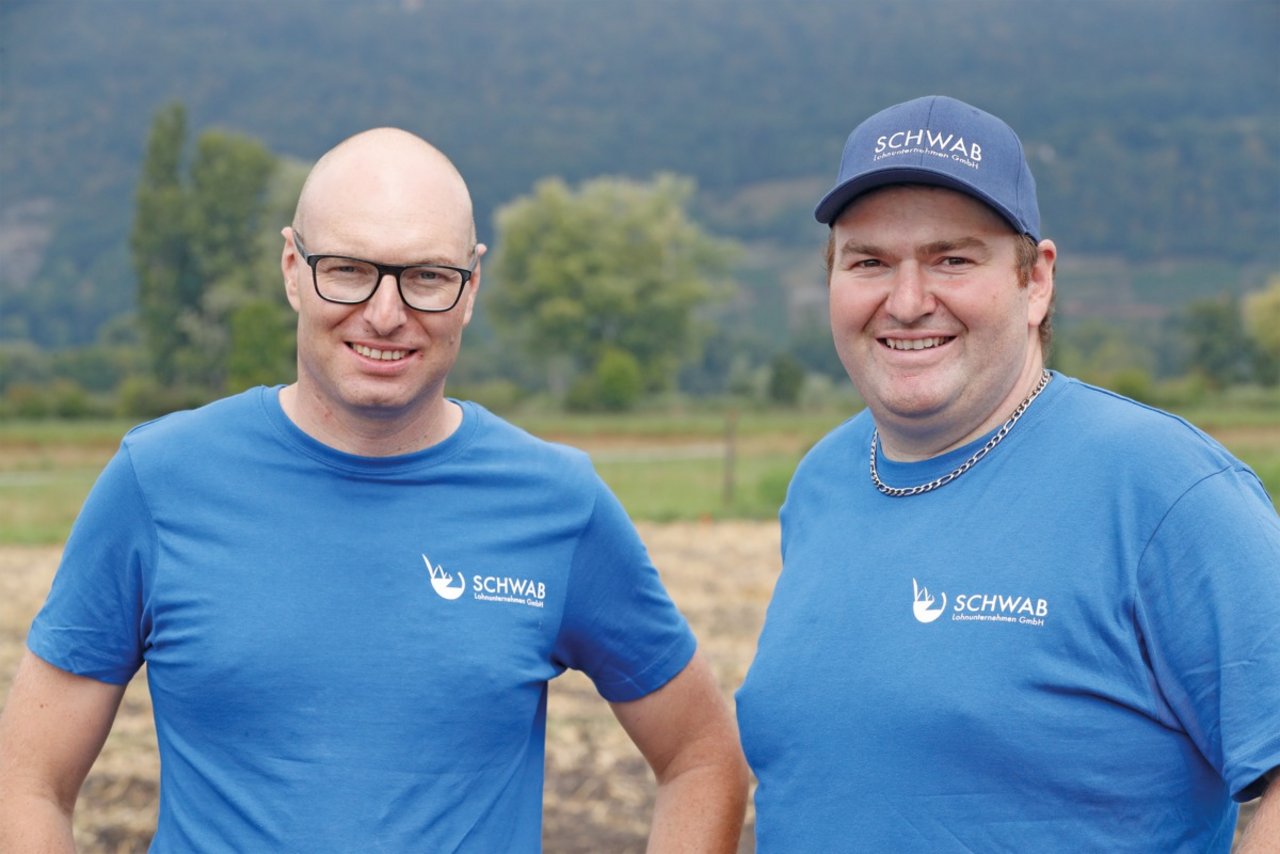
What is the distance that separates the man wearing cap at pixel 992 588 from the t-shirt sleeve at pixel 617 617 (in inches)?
10.3

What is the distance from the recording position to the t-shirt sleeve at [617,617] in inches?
112

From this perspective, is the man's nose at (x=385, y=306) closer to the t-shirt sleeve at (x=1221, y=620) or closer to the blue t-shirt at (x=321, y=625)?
the blue t-shirt at (x=321, y=625)

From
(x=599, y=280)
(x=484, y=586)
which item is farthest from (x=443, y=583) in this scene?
(x=599, y=280)

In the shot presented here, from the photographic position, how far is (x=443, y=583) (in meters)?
2.70

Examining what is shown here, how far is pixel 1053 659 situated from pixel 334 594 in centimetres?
127

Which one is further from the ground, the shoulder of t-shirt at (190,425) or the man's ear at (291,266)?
the man's ear at (291,266)

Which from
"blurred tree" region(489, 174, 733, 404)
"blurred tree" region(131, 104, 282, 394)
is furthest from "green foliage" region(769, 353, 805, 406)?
"blurred tree" region(131, 104, 282, 394)

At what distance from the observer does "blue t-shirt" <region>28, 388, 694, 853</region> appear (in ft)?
8.52

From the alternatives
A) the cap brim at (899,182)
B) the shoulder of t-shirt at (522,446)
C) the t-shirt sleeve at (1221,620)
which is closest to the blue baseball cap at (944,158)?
the cap brim at (899,182)

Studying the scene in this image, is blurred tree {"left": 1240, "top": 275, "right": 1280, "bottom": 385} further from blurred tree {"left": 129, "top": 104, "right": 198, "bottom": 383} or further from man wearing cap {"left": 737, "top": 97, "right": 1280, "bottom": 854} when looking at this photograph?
man wearing cap {"left": 737, "top": 97, "right": 1280, "bottom": 854}

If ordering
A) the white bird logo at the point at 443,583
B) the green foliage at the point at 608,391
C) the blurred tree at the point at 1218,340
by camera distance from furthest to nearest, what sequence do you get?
1. the blurred tree at the point at 1218,340
2. the green foliage at the point at 608,391
3. the white bird logo at the point at 443,583

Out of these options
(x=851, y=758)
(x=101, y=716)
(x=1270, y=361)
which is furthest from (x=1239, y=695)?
(x=1270, y=361)

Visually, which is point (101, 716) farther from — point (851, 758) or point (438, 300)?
point (851, 758)

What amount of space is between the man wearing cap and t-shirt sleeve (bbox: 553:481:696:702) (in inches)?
10.3
